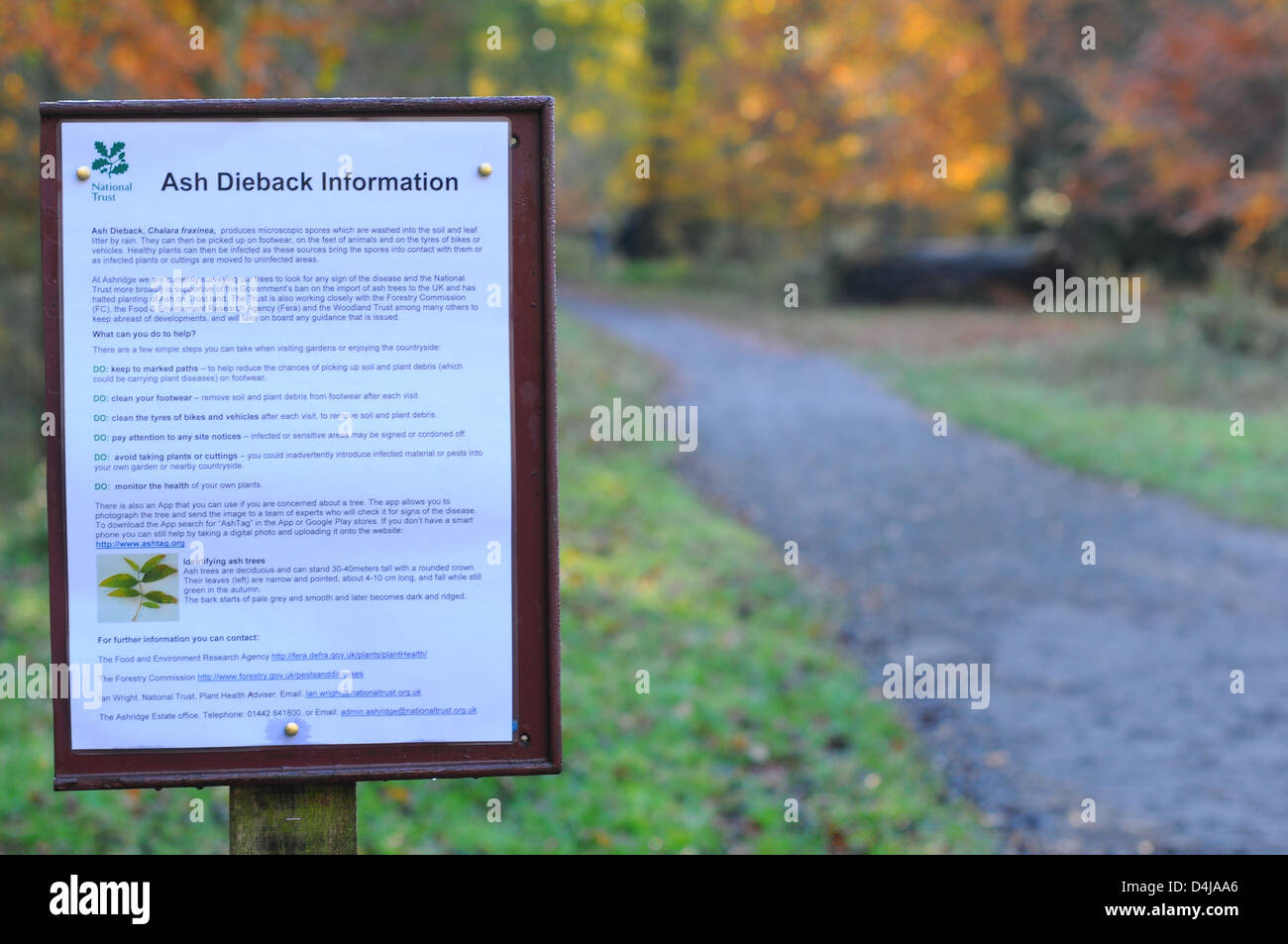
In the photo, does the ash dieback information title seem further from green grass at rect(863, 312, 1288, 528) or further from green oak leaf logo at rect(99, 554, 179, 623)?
green grass at rect(863, 312, 1288, 528)

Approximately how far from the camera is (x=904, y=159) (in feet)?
88.9

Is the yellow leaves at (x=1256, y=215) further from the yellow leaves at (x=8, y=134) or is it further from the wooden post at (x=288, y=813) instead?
the wooden post at (x=288, y=813)

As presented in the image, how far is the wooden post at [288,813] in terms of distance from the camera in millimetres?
2637

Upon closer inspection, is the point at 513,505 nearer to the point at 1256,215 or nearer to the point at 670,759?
the point at 670,759

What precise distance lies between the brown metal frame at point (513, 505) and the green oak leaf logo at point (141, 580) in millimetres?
103

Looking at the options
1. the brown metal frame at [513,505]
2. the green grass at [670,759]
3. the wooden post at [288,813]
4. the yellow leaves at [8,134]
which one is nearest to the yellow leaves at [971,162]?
the green grass at [670,759]

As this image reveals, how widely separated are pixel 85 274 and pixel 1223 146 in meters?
17.2

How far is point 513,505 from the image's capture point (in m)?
2.57

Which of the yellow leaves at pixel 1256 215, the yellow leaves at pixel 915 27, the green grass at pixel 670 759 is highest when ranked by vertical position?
the yellow leaves at pixel 915 27

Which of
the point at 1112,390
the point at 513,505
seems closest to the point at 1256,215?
the point at 1112,390

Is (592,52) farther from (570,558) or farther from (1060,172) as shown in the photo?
(570,558)

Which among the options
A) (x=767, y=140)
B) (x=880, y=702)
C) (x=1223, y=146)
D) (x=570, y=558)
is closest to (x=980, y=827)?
(x=880, y=702)

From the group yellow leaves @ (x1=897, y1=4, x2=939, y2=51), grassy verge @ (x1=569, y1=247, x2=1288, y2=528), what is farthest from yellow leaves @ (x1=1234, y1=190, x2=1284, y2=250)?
yellow leaves @ (x1=897, y1=4, x2=939, y2=51)

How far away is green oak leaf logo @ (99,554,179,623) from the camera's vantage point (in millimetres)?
2508
